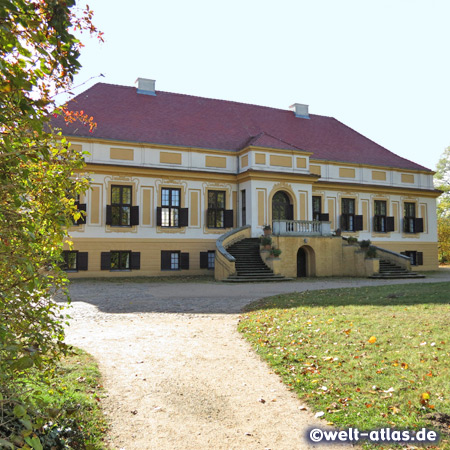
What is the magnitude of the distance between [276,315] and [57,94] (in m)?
7.57

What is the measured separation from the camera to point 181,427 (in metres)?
4.11

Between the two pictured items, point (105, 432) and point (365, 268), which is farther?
point (365, 268)

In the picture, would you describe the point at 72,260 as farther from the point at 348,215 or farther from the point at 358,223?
the point at 358,223

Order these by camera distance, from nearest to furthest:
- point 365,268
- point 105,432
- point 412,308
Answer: point 105,432 → point 412,308 → point 365,268

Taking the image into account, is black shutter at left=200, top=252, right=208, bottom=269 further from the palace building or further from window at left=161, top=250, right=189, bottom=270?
window at left=161, top=250, right=189, bottom=270

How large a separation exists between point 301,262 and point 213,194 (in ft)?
22.1

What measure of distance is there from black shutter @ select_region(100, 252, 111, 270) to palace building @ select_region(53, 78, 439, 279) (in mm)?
52

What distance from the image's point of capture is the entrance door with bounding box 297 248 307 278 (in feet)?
76.8

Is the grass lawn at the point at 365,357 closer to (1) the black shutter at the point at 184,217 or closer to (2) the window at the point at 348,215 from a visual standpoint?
(1) the black shutter at the point at 184,217

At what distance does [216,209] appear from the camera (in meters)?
25.2

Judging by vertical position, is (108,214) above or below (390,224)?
above

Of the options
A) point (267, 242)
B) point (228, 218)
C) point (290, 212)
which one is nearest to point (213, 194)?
→ point (228, 218)

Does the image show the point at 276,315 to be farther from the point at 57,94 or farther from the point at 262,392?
the point at 57,94

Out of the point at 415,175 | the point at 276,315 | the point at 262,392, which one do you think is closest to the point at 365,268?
the point at 415,175
